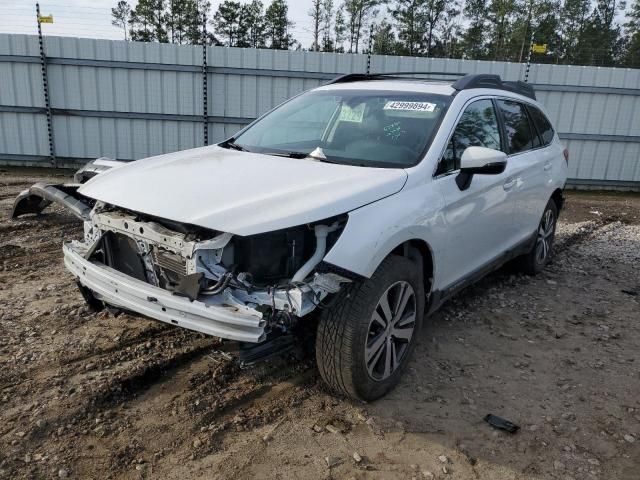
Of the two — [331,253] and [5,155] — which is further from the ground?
[331,253]

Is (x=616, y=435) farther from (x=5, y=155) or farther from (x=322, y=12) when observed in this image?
(x=322, y=12)

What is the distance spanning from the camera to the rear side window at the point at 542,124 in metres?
5.18

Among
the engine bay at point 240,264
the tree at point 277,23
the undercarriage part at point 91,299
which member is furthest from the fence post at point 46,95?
the tree at point 277,23

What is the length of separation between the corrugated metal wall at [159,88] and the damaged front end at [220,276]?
27.1 feet

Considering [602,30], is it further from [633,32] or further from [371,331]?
[371,331]

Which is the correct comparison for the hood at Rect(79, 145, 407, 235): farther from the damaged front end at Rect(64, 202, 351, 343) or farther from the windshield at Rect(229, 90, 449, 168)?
the windshield at Rect(229, 90, 449, 168)

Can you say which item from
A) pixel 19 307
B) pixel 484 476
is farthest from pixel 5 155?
pixel 484 476

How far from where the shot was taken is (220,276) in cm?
266

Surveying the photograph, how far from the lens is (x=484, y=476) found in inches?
103

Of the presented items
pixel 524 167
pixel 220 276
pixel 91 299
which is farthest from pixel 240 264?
pixel 524 167

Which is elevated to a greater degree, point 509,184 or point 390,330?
point 509,184

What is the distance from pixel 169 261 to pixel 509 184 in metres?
2.78

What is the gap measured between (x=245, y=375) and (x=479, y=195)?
200 centimetres

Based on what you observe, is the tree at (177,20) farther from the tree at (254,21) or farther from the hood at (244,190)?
the hood at (244,190)
